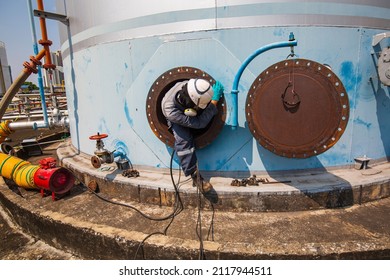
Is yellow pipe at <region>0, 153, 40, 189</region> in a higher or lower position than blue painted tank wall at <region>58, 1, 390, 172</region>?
lower

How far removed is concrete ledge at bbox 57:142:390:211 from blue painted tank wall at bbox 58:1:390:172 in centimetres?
24

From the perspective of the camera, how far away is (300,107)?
10.3 feet

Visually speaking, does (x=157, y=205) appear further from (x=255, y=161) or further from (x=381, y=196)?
(x=381, y=196)

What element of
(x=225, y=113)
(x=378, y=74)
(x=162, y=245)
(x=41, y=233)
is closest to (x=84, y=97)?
(x=41, y=233)

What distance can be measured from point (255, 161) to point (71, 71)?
3.95 metres

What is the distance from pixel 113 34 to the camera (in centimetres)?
385

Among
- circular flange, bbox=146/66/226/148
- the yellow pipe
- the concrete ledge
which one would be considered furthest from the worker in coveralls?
the yellow pipe

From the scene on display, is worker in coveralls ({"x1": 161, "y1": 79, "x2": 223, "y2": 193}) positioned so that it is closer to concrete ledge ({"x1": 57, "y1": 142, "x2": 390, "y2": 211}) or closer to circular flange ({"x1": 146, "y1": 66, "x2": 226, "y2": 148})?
circular flange ({"x1": 146, "y1": 66, "x2": 226, "y2": 148})

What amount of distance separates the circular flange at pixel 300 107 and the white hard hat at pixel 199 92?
26.9 inches

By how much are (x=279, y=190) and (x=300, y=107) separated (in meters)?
1.11

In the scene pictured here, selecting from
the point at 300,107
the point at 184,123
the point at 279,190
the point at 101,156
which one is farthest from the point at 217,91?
the point at 101,156

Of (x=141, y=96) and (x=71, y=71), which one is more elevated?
(x=71, y=71)

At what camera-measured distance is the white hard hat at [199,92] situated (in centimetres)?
301

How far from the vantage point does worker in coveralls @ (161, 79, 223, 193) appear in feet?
10.00
